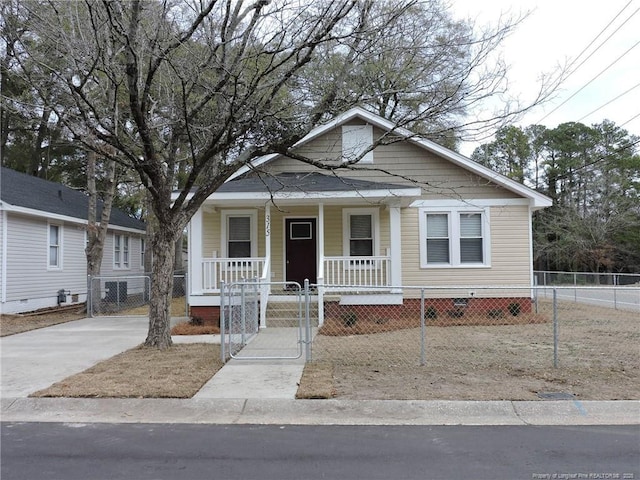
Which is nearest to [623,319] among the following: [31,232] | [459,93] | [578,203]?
[459,93]

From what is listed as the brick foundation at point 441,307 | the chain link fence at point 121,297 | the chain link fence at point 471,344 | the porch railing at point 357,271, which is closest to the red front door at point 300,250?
the porch railing at point 357,271

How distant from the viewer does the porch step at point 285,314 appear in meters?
12.1

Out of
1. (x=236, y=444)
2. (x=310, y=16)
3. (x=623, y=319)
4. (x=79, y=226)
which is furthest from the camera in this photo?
(x=79, y=226)

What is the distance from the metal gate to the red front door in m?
0.55

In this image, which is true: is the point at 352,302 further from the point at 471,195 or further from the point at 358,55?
the point at 358,55

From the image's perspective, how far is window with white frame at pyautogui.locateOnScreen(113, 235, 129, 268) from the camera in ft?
76.8

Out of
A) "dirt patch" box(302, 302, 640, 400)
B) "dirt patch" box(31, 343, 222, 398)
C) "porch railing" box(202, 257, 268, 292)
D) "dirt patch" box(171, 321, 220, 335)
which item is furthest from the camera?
"porch railing" box(202, 257, 268, 292)

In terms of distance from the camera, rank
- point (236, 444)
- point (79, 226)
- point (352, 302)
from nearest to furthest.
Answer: point (236, 444) → point (352, 302) → point (79, 226)

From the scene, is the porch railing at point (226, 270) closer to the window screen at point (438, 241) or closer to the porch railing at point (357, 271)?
the porch railing at point (357, 271)

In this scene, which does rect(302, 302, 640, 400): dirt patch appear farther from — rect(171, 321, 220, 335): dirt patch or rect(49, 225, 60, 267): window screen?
rect(49, 225, 60, 267): window screen

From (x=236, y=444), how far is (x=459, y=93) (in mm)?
6738

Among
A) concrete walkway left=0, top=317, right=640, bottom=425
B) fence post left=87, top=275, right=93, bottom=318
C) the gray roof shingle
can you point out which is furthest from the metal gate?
fence post left=87, top=275, right=93, bottom=318

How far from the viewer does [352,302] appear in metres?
12.9

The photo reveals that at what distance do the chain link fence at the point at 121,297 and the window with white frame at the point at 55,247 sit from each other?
179 cm
